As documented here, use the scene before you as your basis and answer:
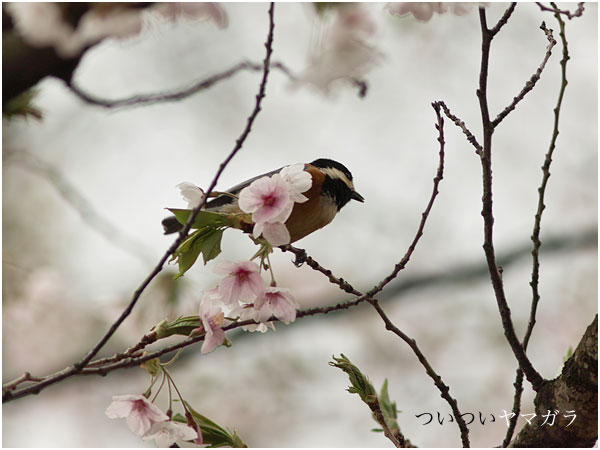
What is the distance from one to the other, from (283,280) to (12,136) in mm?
2150

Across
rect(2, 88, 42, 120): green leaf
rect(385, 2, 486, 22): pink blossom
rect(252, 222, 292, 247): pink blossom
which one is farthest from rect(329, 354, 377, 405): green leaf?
rect(2, 88, 42, 120): green leaf

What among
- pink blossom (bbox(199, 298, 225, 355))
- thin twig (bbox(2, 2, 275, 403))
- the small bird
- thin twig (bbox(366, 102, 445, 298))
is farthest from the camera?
the small bird

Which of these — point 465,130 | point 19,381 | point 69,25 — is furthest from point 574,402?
point 69,25

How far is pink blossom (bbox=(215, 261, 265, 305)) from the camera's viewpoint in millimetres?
996

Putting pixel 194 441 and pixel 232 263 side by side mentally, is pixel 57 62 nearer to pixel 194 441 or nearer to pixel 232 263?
pixel 232 263

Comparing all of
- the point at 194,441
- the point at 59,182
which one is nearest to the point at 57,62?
the point at 194,441

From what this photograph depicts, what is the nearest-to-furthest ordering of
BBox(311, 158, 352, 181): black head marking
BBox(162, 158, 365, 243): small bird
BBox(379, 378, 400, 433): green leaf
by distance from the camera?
BBox(379, 378, 400, 433): green leaf, BBox(162, 158, 365, 243): small bird, BBox(311, 158, 352, 181): black head marking

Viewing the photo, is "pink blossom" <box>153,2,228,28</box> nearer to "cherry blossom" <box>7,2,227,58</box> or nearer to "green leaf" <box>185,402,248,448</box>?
"cherry blossom" <box>7,2,227,58</box>

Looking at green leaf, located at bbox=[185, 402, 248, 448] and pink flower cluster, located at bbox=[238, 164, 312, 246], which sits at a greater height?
pink flower cluster, located at bbox=[238, 164, 312, 246]

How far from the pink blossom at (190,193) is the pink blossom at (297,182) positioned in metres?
0.13

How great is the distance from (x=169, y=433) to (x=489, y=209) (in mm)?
623

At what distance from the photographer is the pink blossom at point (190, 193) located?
1.00 metres

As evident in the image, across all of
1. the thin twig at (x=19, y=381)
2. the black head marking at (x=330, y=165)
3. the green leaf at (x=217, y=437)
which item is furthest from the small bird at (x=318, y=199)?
the thin twig at (x=19, y=381)

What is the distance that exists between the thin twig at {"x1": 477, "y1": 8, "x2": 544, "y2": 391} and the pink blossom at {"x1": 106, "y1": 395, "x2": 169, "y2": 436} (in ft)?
1.95
